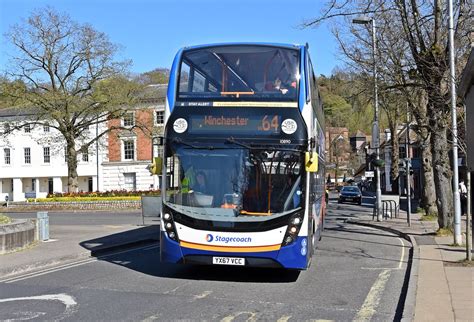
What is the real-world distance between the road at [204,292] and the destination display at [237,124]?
2.69 metres

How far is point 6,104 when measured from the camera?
1644 inches

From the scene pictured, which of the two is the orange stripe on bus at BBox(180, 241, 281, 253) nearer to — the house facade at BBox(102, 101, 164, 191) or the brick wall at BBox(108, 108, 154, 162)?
the brick wall at BBox(108, 108, 154, 162)

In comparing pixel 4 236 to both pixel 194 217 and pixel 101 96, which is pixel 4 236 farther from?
pixel 101 96

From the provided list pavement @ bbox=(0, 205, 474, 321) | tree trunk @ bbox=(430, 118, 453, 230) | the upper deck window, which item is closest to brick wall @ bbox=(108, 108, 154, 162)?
pavement @ bbox=(0, 205, 474, 321)

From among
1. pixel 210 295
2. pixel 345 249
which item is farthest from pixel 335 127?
pixel 210 295

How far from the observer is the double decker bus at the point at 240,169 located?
963 cm

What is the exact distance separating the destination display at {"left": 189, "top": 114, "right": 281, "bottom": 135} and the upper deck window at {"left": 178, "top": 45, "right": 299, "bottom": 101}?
0.35 meters

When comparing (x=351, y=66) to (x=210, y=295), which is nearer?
(x=210, y=295)

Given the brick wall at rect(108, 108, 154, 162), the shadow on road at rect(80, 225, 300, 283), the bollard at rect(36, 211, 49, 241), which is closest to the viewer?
the shadow on road at rect(80, 225, 300, 283)

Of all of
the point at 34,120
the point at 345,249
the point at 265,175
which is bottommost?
the point at 345,249

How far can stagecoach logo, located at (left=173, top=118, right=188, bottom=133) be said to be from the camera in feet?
33.0

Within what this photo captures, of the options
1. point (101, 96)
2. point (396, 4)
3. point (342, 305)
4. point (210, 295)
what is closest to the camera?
point (342, 305)

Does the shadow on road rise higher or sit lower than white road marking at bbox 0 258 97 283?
lower

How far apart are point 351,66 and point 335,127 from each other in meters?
91.9
